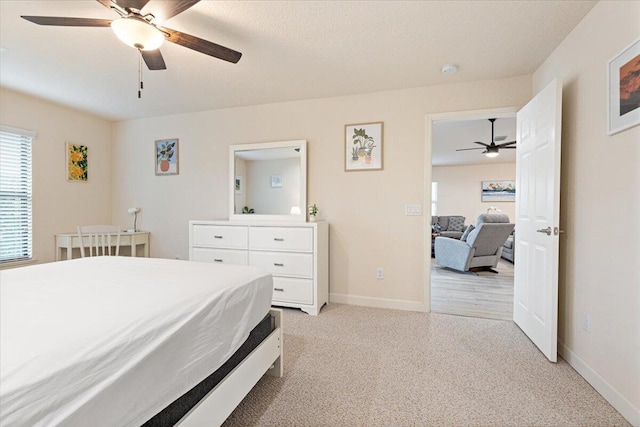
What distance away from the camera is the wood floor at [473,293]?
10.4ft

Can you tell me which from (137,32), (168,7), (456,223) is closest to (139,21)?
(137,32)

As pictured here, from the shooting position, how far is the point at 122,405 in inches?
33.8

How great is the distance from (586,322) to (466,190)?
283 inches

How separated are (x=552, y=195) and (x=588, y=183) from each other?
22cm

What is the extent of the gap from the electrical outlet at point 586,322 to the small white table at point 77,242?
15.2 feet

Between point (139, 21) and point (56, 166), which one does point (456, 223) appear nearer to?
point (139, 21)

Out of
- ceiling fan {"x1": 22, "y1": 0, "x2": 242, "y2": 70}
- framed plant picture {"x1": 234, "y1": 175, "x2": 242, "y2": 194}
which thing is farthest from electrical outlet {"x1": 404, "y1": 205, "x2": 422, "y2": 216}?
ceiling fan {"x1": 22, "y1": 0, "x2": 242, "y2": 70}

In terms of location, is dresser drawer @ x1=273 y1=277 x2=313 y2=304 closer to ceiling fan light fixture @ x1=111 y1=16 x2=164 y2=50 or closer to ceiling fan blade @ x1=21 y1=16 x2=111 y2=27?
ceiling fan light fixture @ x1=111 y1=16 x2=164 y2=50

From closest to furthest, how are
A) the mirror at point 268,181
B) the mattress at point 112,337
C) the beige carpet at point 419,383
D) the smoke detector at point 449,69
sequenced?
the mattress at point 112,337
the beige carpet at point 419,383
the smoke detector at point 449,69
the mirror at point 268,181

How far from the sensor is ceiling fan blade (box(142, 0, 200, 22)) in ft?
4.83

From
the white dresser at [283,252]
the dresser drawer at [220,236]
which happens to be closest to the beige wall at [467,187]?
the white dresser at [283,252]

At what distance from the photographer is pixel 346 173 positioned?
11.1 ft

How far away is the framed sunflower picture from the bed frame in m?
3.71

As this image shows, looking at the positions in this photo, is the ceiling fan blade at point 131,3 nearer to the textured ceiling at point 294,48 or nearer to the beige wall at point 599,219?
the textured ceiling at point 294,48
